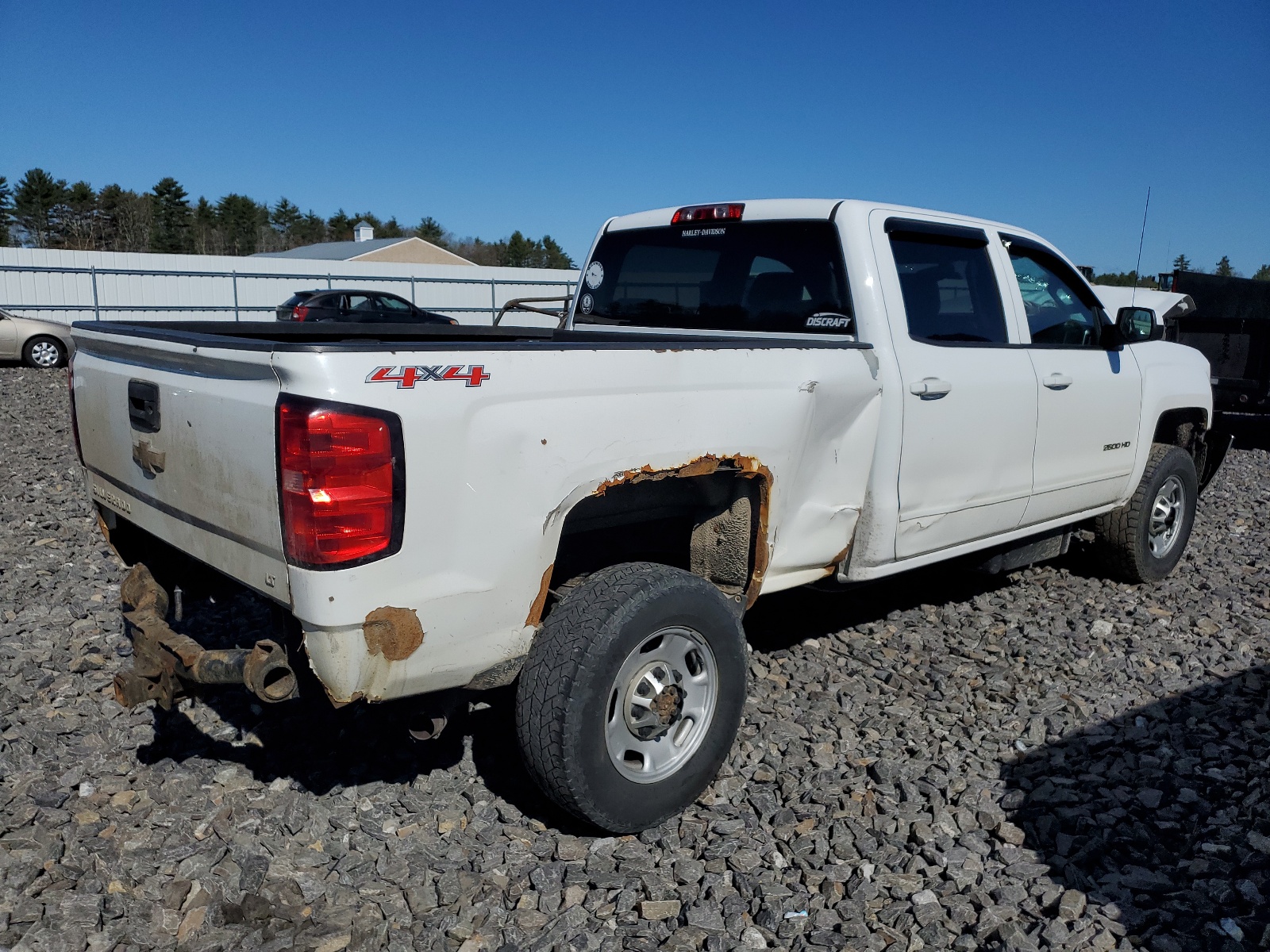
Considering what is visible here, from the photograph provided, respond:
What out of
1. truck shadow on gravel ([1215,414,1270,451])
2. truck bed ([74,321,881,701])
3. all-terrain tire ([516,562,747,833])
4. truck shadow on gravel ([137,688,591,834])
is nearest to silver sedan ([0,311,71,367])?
truck shadow on gravel ([137,688,591,834])

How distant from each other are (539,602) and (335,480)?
2.46 ft

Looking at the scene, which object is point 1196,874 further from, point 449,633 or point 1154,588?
point 1154,588

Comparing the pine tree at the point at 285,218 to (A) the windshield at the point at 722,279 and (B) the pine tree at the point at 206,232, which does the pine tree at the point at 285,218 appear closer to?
(B) the pine tree at the point at 206,232

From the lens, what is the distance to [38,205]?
69750 mm

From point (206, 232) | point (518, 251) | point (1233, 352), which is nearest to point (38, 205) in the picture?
point (206, 232)

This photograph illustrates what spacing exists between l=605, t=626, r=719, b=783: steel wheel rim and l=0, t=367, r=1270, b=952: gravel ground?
27cm

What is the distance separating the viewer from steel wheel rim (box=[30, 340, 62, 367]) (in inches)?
637

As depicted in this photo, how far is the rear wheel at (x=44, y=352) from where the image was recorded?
1614 centimetres

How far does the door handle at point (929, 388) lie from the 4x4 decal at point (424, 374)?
1.94 m

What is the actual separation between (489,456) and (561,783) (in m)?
1.00

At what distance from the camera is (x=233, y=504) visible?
103 inches

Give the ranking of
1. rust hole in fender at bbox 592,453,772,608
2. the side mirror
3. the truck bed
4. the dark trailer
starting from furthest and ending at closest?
the dark trailer < the side mirror < rust hole in fender at bbox 592,453,772,608 < the truck bed

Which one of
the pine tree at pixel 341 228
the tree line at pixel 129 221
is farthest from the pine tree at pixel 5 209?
the pine tree at pixel 341 228

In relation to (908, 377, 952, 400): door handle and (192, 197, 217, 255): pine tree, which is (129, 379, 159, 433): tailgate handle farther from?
(192, 197, 217, 255): pine tree
